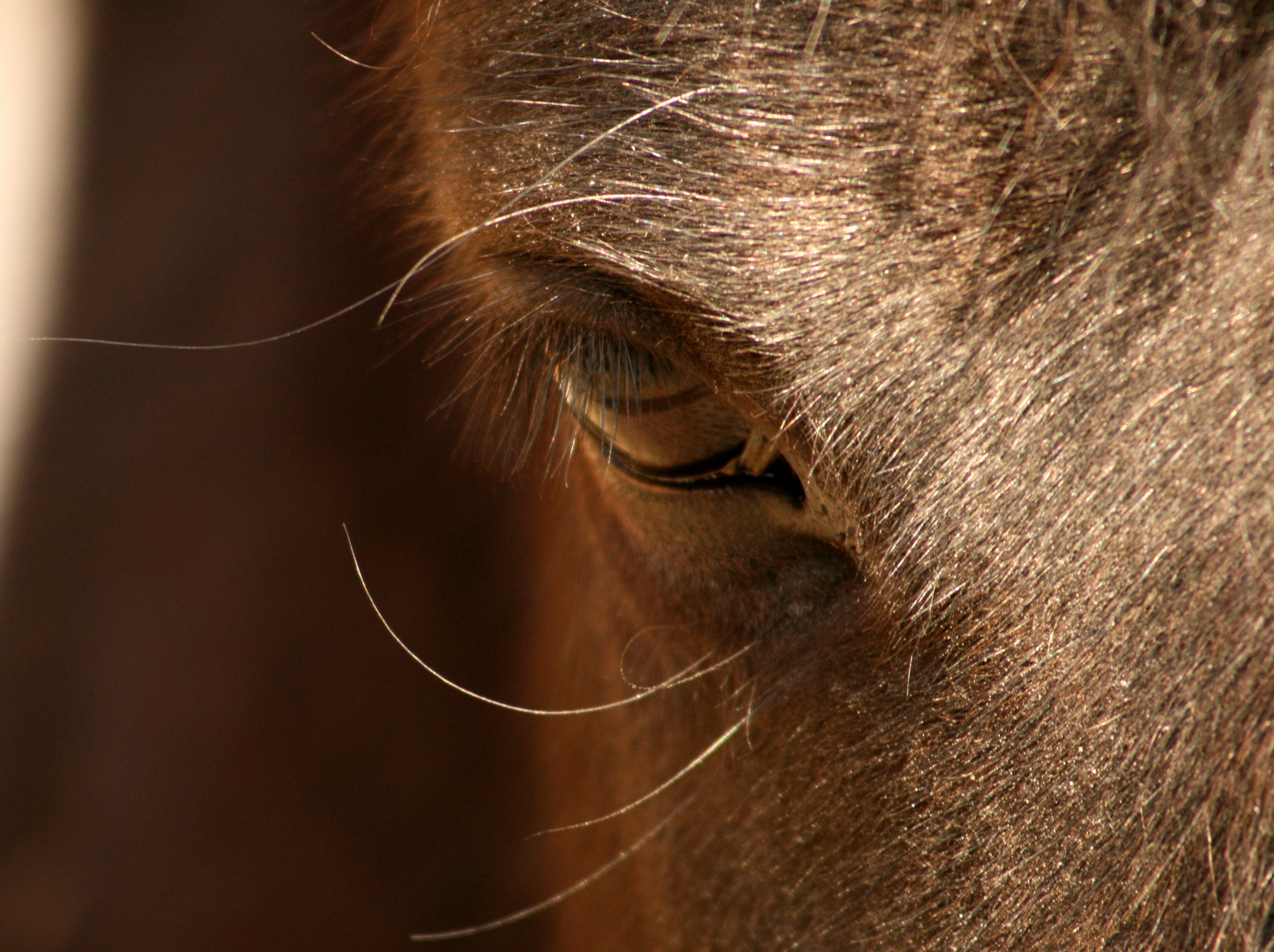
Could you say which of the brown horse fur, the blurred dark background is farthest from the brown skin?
the blurred dark background

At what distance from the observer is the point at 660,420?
58cm

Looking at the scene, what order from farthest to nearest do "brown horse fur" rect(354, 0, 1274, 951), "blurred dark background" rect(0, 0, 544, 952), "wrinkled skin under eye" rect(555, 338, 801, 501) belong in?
"blurred dark background" rect(0, 0, 544, 952) < "wrinkled skin under eye" rect(555, 338, 801, 501) < "brown horse fur" rect(354, 0, 1274, 951)

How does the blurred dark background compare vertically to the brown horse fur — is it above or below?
below

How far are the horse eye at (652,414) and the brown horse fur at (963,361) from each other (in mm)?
24

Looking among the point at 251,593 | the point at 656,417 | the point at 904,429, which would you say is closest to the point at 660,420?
the point at 656,417

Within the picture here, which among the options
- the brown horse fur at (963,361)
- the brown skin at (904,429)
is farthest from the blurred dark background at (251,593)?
the brown horse fur at (963,361)

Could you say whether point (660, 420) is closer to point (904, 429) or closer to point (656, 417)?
point (656, 417)

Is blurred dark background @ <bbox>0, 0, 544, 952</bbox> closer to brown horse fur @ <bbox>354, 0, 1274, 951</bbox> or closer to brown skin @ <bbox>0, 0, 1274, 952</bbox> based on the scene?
brown skin @ <bbox>0, 0, 1274, 952</bbox>

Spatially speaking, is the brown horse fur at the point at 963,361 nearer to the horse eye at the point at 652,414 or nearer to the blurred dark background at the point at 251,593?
the horse eye at the point at 652,414

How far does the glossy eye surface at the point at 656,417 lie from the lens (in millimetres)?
549

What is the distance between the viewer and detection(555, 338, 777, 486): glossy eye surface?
0.55 metres

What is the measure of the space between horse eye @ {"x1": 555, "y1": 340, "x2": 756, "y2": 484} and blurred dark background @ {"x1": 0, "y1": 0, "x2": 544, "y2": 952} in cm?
47

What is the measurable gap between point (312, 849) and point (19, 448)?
0.66m

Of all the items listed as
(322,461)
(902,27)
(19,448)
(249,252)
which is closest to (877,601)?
(902,27)
